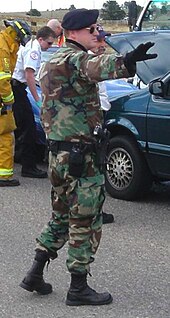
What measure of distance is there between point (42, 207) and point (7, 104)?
1411mm

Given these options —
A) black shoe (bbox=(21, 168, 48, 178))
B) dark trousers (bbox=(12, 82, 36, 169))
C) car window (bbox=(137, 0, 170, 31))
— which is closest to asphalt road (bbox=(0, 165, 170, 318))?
black shoe (bbox=(21, 168, 48, 178))

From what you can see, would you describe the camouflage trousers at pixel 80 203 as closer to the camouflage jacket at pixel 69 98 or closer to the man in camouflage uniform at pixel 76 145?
the man in camouflage uniform at pixel 76 145

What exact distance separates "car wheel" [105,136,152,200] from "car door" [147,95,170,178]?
0.57 ft

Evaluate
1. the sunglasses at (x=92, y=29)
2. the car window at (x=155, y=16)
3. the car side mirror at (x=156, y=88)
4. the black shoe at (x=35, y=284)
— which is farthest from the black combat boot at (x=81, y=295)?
the car window at (x=155, y=16)

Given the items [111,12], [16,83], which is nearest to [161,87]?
[16,83]

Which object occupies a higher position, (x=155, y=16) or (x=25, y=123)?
(x=155, y=16)

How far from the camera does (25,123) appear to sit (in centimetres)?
852

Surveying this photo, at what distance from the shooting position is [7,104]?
7.88 metres

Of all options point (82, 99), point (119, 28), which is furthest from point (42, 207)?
point (119, 28)

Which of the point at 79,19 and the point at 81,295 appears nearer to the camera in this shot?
the point at 79,19

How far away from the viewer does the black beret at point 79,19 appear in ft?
13.9

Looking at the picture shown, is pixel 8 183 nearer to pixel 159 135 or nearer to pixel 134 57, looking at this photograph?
pixel 159 135

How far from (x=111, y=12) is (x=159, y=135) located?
27.8m

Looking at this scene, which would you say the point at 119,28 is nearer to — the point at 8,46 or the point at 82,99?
the point at 8,46
